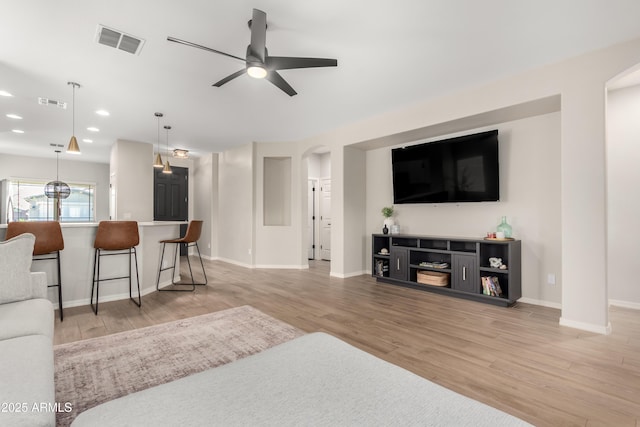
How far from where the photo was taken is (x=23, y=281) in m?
2.10

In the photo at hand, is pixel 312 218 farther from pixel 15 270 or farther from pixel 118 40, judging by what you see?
pixel 15 270

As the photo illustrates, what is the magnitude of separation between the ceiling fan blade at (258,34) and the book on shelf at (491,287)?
11.7 feet

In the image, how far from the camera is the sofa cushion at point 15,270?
2016mm

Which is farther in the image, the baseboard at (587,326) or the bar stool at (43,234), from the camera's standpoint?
the bar stool at (43,234)

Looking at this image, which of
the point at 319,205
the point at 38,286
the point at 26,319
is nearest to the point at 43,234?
the point at 38,286

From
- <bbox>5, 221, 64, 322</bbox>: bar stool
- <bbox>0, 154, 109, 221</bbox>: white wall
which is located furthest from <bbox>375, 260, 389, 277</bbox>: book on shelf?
<bbox>0, 154, 109, 221</bbox>: white wall

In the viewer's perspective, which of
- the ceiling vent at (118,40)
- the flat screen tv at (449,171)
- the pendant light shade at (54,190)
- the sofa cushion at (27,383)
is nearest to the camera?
the sofa cushion at (27,383)

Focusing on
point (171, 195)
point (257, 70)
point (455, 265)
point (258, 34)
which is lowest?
point (455, 265)

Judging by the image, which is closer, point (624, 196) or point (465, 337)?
point (465, 337)

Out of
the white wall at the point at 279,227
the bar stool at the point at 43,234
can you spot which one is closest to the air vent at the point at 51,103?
the bar stool at the point at 43,234

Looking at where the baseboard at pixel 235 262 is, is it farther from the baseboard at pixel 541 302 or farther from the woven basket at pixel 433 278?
the baseboard at pixel 541 302

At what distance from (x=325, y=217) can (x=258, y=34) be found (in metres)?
5.72

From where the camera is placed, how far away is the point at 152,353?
2.43m

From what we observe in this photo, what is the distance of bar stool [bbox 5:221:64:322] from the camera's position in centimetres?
307
